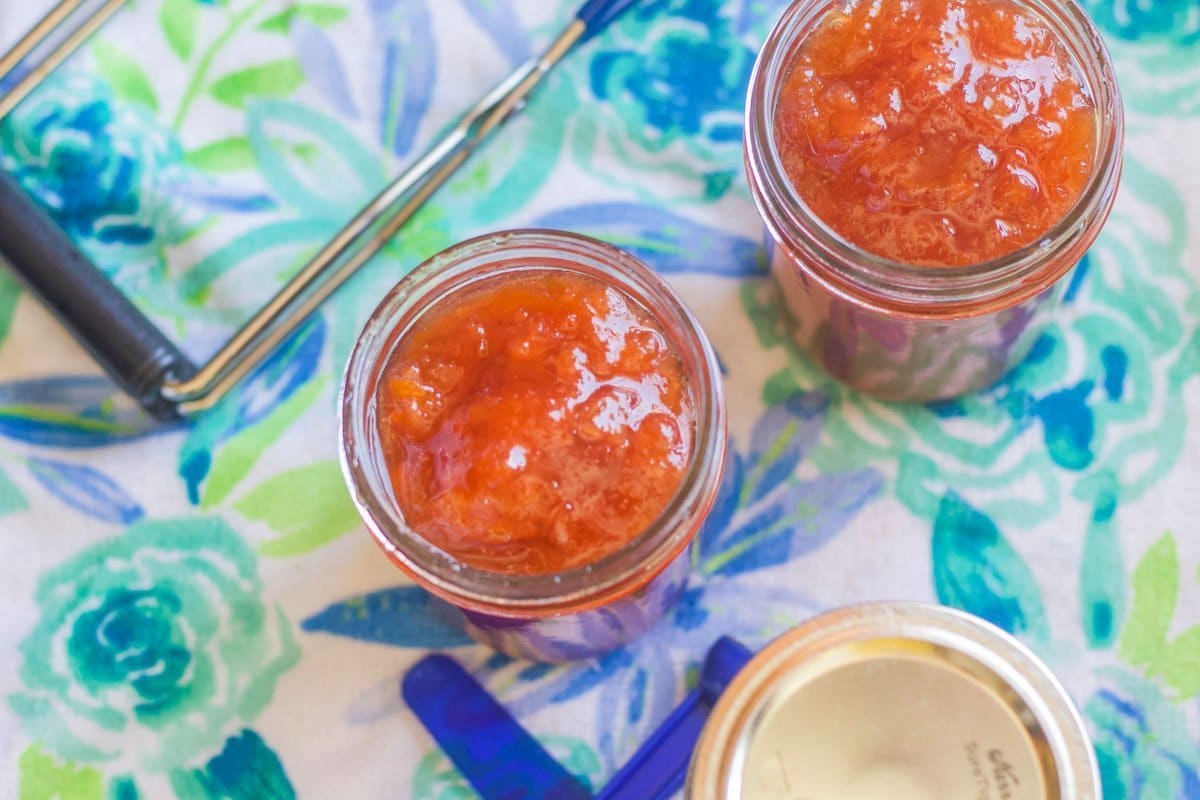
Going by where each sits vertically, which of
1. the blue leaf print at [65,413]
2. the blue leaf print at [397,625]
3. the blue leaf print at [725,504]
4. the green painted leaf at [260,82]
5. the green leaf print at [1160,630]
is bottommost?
the green leaf print at [1160,630]

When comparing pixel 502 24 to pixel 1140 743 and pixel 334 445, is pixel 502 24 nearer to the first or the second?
pixel 334 445

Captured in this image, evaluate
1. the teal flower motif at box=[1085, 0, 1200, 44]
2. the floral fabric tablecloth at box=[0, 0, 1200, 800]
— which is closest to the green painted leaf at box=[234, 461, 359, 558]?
the floral fabric tablecloth at box=[0, 0, 1200, 800]

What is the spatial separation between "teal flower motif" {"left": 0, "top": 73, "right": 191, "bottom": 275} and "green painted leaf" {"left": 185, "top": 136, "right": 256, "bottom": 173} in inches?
0.8

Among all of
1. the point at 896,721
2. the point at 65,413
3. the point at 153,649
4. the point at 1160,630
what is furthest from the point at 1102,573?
the point at 65,413

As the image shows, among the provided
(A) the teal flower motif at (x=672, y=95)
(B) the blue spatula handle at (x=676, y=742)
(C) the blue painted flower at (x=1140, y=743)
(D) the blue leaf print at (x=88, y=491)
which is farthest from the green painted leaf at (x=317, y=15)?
(C) the blue painted flower at (x=1140, y=743)

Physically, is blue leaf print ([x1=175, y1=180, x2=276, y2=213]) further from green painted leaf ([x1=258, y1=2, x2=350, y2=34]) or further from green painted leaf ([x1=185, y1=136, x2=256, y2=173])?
green painted leaf ([x1=258, y1=2, x2=350, y2=34])

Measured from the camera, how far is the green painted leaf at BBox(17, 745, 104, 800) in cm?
111

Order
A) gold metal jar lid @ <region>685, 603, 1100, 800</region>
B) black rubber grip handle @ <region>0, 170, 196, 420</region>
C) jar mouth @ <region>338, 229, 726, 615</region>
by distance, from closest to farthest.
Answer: jar mouth @ <region>338, 229, 726, 615</region>
gold metal jar lid @ <region>685, 603, 1100, 800</region>
black rubber grip handle @ <region>0, 170, 196, 420</region>

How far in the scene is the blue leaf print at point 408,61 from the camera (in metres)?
1.20

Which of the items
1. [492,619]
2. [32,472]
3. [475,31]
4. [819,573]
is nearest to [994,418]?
[819,573]

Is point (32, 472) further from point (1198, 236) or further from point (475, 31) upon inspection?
point (1198, 236)

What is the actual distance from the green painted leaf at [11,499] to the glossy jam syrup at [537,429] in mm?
414

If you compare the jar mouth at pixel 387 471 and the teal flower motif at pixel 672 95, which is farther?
the teal flower motif at pixel 672 95

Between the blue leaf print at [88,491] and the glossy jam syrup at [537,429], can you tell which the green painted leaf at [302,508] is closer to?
the blue leaf print at [88,491]
